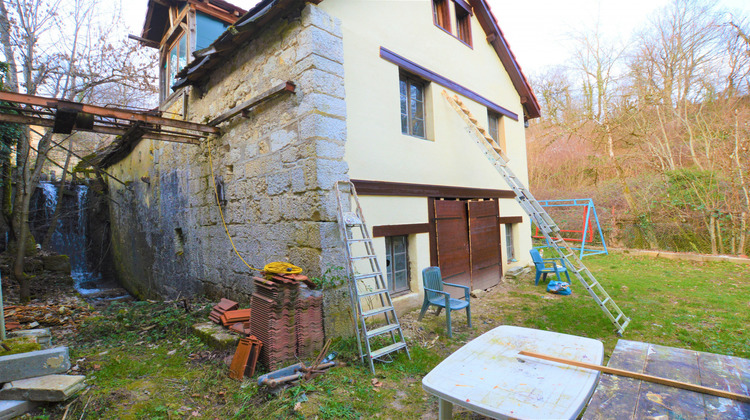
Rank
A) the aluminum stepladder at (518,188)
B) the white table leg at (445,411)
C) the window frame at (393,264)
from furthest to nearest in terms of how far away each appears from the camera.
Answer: the aluminum stepladder at (518,188)
the window frame at (393,264)
the white table leg at (445,411)

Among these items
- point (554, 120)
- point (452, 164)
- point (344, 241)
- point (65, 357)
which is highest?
point (554, 120)

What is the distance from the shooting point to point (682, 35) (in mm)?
11648

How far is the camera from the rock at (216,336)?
13.2 ft

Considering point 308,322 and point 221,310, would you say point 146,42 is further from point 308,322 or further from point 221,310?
point 308,322

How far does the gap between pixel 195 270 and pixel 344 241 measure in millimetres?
4035

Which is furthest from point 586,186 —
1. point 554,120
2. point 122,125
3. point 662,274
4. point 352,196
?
point 122,125

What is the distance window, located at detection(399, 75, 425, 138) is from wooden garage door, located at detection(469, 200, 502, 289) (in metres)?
2.05

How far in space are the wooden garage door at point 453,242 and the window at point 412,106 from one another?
1.35m

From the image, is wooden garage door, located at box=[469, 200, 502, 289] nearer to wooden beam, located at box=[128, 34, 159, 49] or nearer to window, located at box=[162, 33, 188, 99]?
window, located at box=[162, 33, 188, 99]

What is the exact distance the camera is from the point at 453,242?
253 inches

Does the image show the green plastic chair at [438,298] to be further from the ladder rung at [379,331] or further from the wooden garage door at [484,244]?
the wooden garage door at [484,244]

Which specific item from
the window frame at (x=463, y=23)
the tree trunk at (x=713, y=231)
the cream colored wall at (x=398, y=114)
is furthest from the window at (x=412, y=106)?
the tree trunk at (x=713, y=231)

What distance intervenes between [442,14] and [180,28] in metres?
5.61

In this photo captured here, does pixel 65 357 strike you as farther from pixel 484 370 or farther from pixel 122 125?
pixel 484 370
